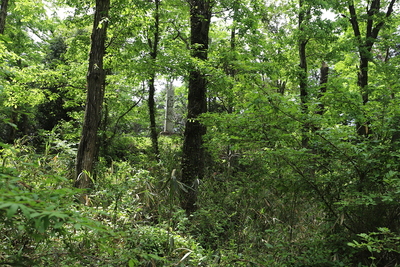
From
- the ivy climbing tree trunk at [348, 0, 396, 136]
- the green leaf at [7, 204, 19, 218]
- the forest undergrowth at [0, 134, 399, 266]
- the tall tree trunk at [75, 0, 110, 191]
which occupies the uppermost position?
the ivy climbing tree trunk at [348, 0, 396, 136]

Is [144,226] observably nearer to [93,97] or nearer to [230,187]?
[230,187]

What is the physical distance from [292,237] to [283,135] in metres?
1.98

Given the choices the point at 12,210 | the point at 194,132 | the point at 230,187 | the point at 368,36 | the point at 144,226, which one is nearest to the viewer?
the point at 12,210

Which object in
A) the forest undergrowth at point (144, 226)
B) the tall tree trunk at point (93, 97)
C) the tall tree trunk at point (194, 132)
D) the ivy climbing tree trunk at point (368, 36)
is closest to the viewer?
the forest undergrowth at point (144, 226)

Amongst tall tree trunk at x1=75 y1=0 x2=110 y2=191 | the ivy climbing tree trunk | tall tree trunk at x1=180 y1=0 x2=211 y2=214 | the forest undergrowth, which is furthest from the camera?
the ivy climbing tree trunk

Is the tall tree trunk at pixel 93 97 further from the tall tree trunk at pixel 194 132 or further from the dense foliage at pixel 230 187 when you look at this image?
the tall tree trunk at pixel 194 132

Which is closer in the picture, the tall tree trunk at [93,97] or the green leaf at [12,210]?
the green leaf at [12,210]

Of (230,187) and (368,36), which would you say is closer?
(230,187)

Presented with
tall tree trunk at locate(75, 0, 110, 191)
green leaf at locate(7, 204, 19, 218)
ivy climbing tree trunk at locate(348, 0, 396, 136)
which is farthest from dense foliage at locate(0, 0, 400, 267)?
ivy climbing tree trunk at locate(348, 0, 396, 136)

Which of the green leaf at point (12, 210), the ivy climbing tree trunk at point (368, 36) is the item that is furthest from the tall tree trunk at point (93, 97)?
the ivy climbing tree trunk at point (368, 36)

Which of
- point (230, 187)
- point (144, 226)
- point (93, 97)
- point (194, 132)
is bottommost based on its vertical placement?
point (144, 226)

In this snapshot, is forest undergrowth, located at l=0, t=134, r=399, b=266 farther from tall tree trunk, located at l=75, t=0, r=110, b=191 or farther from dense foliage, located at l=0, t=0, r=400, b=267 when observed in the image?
tall tree trunk, located at l=75, t=0, r=110, b=191

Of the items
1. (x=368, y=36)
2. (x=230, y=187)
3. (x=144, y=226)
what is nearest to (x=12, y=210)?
(x=144, y=226)

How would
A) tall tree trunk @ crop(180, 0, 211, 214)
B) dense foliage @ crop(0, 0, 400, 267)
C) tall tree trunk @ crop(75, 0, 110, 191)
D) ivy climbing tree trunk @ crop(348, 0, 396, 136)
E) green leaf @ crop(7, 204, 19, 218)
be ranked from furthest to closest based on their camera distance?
1. ivy climbing tree trunk @ crop(348, 0, 396, 136)
2. tall tree trunk @ crop(180, 0, 211, 214)
3. tall tree trunk @ crop(75, 0, 110, 191)
4. dense foliage @ crop(0, 0, 400, 267)
5. green leaf @ crop(7, 204, 19, 218)
